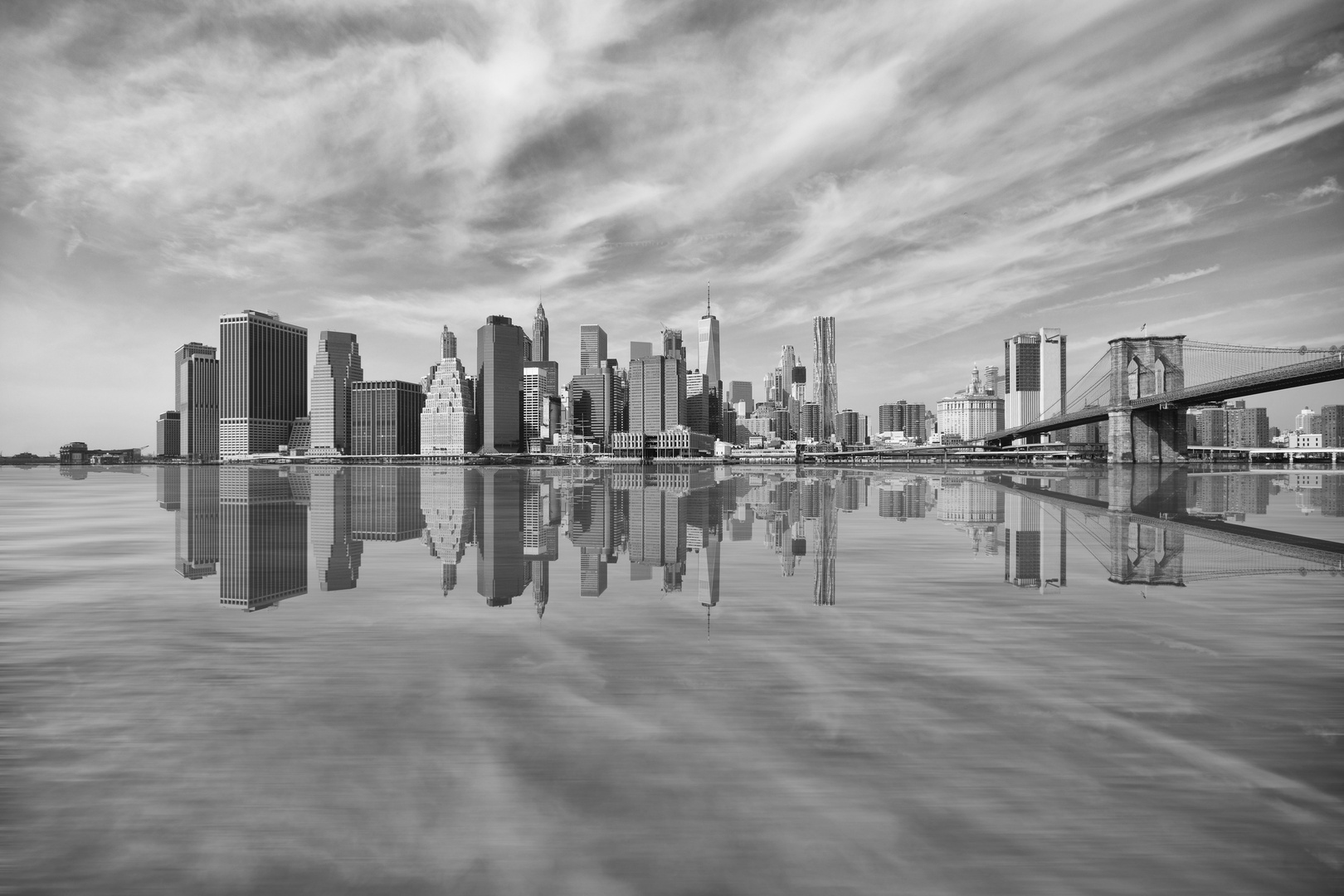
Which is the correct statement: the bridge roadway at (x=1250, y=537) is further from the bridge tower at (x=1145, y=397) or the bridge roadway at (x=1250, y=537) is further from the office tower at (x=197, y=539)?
the bridge tower at (x=1145, y=397)

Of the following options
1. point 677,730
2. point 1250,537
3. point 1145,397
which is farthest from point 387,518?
point 1145,397

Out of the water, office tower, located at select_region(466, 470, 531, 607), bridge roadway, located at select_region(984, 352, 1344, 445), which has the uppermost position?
bridge roadway, located at select_region(984, 352, 1344, 445)

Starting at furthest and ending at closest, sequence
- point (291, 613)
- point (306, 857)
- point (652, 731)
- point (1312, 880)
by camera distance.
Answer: point (291, 613) → point (652, 731) → point (306, 857) → point (1312, 880)

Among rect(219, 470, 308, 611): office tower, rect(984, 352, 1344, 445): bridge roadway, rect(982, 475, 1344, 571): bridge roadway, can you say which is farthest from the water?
rect(984, 352, 1344, 445): bridge roadway

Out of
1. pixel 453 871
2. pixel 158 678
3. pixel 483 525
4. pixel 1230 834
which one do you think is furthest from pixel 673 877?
pixel 483 525

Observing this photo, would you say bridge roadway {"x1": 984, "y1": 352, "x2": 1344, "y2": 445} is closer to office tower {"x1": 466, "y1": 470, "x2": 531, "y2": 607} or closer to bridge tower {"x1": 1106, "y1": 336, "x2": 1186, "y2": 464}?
bridge tower {"x1": 1106, "y1": 336, "x2": 1186, "y2": 464}

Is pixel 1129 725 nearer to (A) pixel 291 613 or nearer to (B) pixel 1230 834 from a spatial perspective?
(B) pixel 1230 834
